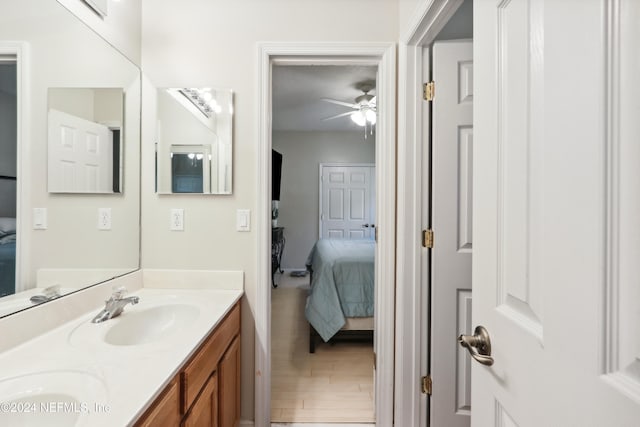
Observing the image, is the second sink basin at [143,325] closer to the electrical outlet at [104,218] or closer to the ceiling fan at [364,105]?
the electrical outlet at [104,218]

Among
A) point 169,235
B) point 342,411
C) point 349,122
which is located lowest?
point 342,411

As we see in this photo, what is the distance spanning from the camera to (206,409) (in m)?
1.11

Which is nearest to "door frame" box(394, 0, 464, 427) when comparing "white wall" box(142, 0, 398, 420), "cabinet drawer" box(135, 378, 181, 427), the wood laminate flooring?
"white wall" box(142, 0, 398, 420)

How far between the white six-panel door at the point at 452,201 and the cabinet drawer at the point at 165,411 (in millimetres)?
1155

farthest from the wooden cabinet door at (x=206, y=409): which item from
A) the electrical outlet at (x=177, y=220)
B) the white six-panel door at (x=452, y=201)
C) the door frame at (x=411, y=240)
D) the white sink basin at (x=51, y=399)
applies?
the white six-panel door at (x=452, y=201)

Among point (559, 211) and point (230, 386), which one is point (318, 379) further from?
point (559, 211)

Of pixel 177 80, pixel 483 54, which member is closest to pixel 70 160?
pixel 177 80

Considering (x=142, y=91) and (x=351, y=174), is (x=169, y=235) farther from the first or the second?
(x=351, y=174)

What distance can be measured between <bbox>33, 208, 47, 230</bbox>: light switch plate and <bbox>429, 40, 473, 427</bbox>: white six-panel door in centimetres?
159

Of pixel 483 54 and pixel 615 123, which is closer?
pixel 615 123

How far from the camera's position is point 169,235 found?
1.62 m

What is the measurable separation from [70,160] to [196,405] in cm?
107

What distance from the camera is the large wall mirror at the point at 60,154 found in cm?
93

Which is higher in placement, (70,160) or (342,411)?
(70,160)
